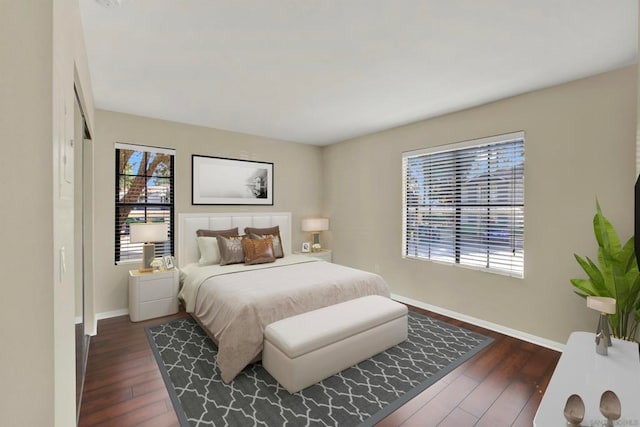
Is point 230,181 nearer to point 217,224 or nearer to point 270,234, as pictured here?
point 217,224

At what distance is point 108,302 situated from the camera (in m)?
3.62

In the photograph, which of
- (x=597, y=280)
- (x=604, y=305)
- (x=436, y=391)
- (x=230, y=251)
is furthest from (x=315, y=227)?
(x=604, y=305)

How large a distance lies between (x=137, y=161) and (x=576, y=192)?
16.2 ft

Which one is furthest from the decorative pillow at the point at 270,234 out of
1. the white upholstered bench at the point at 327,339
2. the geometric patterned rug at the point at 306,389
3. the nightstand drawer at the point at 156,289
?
the white upholstered bench at the point at 327,339

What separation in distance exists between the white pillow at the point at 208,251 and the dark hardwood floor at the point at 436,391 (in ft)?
3.95

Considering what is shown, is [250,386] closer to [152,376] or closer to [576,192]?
[152,376]

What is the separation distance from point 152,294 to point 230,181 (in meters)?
1.91

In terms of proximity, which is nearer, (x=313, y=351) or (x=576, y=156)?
(x=313, y=351)

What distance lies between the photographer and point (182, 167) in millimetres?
4102

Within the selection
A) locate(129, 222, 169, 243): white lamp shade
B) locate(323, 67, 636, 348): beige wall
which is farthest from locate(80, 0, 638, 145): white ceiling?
locate(129, 222, 169, 243): white lamp shade

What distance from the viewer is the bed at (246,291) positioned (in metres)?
2.37

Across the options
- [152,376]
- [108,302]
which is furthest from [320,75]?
[108,302]

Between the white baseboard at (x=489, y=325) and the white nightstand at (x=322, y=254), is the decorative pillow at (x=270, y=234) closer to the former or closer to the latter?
the white nightstand at (x=322, y=254)

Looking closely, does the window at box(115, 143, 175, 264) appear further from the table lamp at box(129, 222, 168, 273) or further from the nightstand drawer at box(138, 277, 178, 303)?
the nightstand drawer at box(138, 277, 178, 303)
